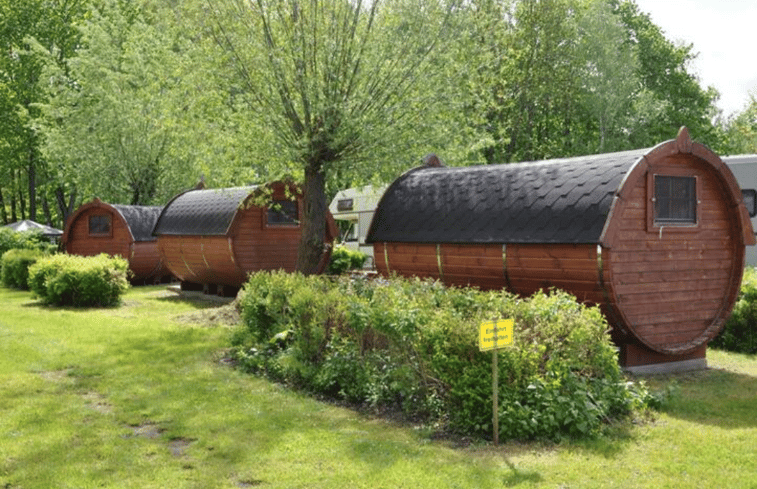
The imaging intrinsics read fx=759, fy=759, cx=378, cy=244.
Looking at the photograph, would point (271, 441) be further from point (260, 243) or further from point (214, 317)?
point (260, 243)

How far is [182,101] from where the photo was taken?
17.4 meters

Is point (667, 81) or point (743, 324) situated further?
point (667, 81)

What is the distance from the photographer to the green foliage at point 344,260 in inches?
1272

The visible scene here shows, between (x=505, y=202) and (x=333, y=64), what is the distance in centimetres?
425

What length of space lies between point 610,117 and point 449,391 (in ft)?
116

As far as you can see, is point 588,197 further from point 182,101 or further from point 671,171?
point 182,101

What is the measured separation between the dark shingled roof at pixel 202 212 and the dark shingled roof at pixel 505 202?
567 centimetres

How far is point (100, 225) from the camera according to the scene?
94.0 ft

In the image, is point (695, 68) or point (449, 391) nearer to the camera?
point (449, 391)

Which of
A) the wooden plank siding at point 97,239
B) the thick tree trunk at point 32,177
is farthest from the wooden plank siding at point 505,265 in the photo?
the thick tree trunk at point 32,177

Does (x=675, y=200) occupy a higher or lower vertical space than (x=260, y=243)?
higher

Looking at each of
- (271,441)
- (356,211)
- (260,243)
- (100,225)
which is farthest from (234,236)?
(356,211)

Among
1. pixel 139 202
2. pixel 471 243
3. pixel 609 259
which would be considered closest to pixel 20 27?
pixel 139 202

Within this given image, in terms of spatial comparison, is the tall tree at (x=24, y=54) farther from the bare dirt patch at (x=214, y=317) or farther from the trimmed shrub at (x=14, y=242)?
the bare dirt patch at (x=214, y=317)
